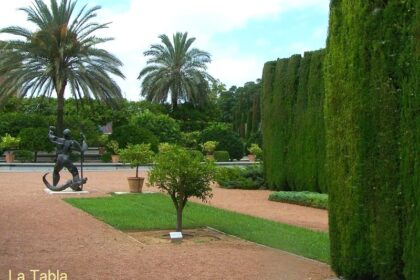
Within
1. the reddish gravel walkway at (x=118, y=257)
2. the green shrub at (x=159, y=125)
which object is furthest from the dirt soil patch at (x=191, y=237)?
the green shrub at (x=159, y=125)

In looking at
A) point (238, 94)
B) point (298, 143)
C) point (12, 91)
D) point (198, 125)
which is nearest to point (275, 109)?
point (298, 143)

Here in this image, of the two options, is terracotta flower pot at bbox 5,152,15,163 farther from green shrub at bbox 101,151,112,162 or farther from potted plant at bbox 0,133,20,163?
green shrub at bbox 101,151,112,162

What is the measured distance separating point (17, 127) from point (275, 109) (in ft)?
65.5

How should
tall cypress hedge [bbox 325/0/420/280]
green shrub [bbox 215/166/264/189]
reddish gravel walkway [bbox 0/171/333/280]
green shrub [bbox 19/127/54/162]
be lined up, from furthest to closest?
green shrub [bbox 19/127/54/162] → green shrub [bbox 215/166/264/189] → reddish gravel walkway [bbox 0/171/333/280] → tall cypress hedge [bbox 325/0/420/280]

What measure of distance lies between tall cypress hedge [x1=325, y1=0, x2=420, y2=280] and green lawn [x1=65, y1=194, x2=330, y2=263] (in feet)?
5.65

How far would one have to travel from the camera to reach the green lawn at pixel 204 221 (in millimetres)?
9023

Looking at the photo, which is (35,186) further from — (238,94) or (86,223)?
(238,94)

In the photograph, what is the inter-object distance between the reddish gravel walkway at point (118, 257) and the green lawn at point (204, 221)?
17.7 inches

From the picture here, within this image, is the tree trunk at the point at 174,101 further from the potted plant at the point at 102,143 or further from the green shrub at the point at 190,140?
the potted plant at the point at 102,143

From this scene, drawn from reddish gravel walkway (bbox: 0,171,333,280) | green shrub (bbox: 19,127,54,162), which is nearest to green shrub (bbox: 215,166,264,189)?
reddish gravel walkway (bbox: 0,171,333,280)

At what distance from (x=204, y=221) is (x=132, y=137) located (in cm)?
2426

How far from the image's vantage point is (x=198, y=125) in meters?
50.3

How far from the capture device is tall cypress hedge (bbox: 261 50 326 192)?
1845cm

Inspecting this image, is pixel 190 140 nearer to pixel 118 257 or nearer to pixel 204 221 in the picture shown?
pixel 204 221
